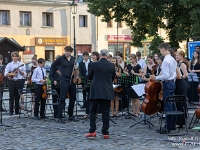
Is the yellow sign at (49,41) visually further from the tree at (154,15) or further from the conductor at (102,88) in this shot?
the conductor at (102,88)

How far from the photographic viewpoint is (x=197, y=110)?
32.9 ft

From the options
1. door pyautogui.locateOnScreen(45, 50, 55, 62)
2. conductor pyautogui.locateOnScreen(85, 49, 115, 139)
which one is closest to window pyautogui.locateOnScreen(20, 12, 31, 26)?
door pyautogui.locateOnScreen(45, 50, 55, 62)

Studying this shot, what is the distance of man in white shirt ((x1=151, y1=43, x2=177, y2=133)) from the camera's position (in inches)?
405

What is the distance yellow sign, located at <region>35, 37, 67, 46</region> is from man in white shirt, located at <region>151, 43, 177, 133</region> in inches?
1317

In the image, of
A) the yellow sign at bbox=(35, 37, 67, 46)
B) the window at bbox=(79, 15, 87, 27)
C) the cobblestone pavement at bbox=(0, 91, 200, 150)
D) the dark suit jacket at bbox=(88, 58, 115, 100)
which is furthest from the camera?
the window at bbox=(79, 15, 87, 27)

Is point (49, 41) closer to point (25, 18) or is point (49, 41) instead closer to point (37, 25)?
point (37, 25)

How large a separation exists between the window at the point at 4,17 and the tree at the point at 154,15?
49.9 ft

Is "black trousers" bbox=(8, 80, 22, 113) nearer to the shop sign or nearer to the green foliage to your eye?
the green foliage

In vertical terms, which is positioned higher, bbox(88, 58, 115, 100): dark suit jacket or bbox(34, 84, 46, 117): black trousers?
bbox(88, 58, 115, 100): dark suit jacket

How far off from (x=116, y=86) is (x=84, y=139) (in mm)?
3547

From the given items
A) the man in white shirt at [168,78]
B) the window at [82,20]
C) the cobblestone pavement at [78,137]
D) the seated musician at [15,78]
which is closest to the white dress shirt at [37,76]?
the seated musician at [15,78]

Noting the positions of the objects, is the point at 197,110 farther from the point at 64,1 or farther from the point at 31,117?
the point at 64,1

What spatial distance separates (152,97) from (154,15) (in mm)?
15047

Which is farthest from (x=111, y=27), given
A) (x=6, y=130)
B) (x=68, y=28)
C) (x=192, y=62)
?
(x=6, y=130)
